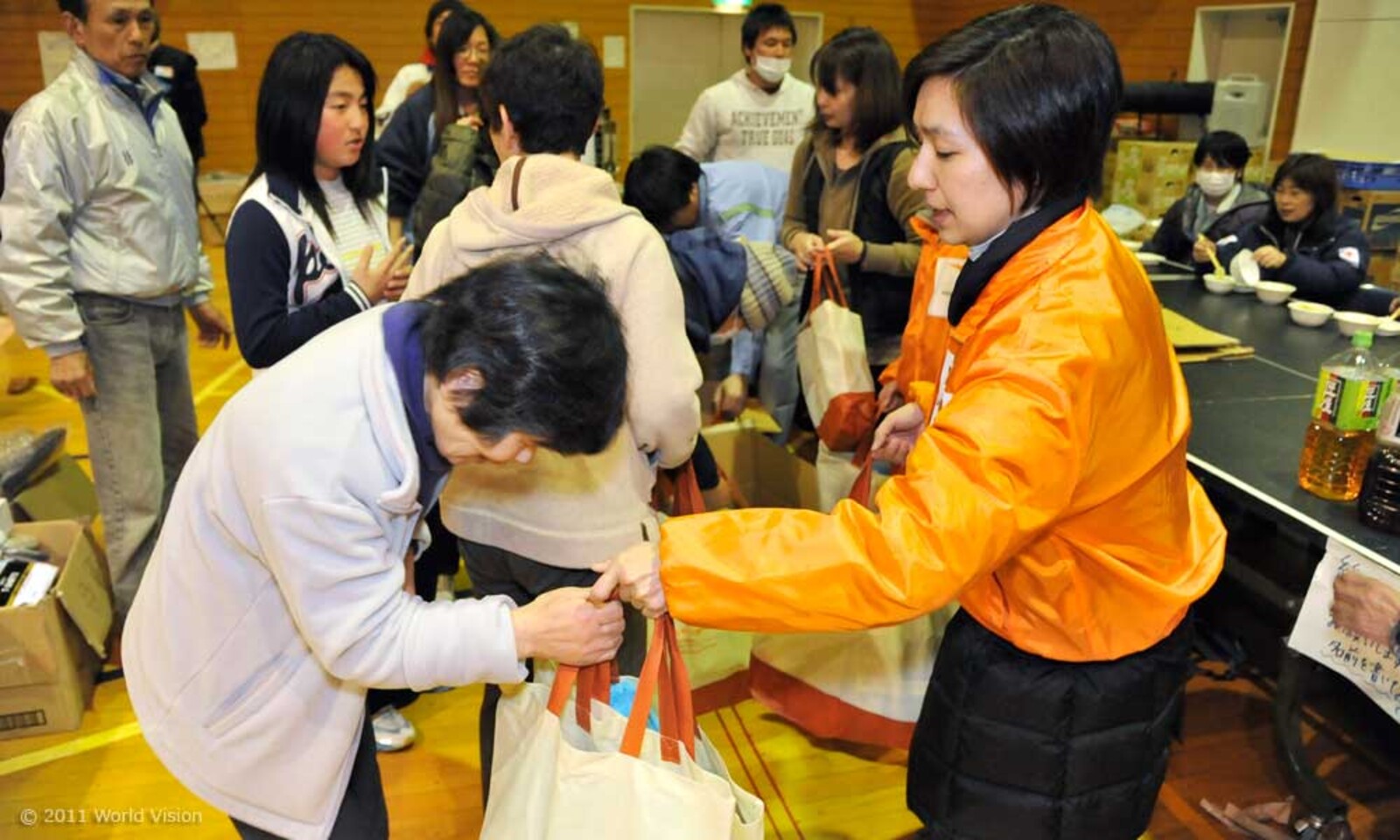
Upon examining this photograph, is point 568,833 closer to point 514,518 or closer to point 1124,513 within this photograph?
point 514,518

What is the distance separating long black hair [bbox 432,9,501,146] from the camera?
10.4ft

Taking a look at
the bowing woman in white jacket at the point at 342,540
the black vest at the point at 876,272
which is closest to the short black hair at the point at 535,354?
the bowing woman in white jacket at the point at 342,540

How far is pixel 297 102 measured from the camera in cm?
195

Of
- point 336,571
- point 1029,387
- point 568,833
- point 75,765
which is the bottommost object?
point 75,765

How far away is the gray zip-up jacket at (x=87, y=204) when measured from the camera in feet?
7.30

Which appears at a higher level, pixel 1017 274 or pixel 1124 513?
pixel 1017 274

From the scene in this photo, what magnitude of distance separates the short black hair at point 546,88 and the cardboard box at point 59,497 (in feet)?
7.25

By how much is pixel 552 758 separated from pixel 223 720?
416mm

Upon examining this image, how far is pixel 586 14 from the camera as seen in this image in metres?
8.48

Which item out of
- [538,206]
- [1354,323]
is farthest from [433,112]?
[1354,323]

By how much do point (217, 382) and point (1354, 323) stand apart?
4.79 meters

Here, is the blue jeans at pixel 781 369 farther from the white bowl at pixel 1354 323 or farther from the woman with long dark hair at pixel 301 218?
the white bowl at pixel 1354 323

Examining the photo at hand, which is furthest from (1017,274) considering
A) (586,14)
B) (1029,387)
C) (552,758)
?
(586,14)

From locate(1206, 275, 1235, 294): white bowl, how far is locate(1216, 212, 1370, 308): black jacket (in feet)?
0.91
